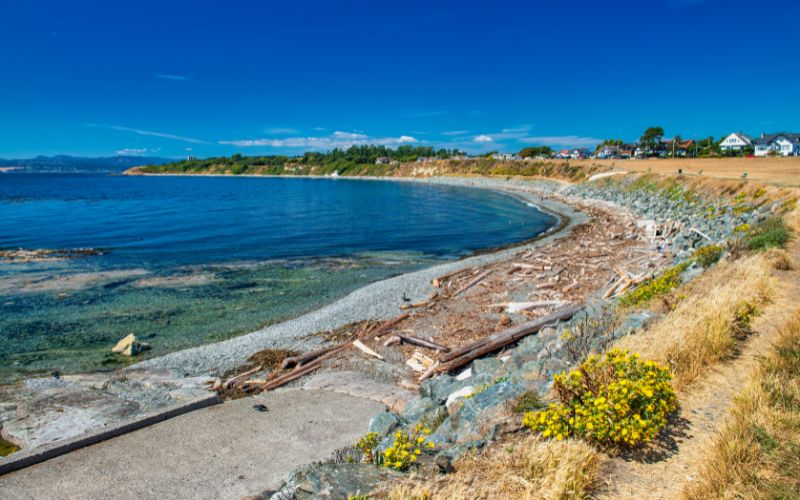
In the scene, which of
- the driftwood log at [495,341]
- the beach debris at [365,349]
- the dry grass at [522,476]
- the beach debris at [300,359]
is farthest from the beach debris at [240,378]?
the dry grass at [522,476]

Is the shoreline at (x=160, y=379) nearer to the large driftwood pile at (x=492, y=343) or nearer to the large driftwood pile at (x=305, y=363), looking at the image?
the large driftwood pile at (x=305, y=363)

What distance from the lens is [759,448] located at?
506 centimetres

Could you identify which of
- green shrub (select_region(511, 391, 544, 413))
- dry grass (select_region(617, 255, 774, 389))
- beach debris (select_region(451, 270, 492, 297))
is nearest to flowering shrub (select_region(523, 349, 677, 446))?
green shrub (select_region(511, 391, 544, 413))

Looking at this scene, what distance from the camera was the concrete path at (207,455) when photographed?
25.3 feet

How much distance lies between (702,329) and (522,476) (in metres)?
4.80

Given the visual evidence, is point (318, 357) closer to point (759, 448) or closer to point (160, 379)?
point (160, 379)

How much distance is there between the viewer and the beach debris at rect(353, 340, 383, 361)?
48.0 ft

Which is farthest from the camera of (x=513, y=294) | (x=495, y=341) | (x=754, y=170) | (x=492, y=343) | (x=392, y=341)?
(x=754, y=170)

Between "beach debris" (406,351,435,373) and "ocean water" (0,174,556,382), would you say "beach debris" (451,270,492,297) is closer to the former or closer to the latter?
"ocean water" (0,174,556,382)

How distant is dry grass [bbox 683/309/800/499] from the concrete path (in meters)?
6.27

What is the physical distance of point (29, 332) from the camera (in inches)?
706

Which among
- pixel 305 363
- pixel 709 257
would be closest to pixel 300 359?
pixel 305 363

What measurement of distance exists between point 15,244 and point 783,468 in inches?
1931

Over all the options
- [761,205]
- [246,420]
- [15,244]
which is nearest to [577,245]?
[761,205]
